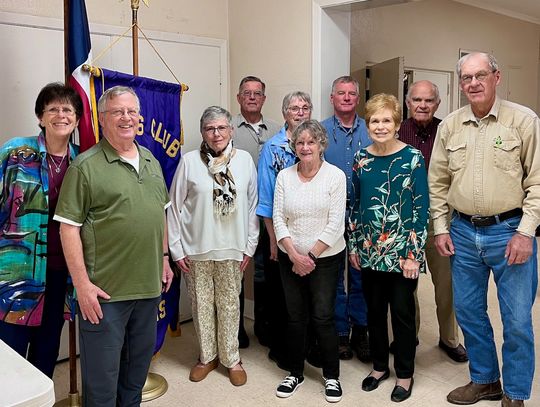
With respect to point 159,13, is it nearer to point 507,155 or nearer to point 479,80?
point 479,80

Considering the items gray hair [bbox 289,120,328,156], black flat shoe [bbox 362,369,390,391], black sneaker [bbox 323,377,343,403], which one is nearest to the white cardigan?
gray hair [bbox 289,120,328,156]

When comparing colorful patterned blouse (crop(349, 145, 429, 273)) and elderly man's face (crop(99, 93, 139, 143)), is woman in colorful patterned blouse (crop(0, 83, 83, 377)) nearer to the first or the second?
elderly man's face (crop(99, 93, 139, 143))

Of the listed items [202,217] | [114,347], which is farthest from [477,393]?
[114,347]

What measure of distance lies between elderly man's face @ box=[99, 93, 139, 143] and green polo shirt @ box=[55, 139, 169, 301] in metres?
0.05

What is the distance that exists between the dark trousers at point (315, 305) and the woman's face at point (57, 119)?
116cm

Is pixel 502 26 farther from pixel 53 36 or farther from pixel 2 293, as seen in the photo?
pixel 2 293

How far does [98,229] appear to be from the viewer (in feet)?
6.17

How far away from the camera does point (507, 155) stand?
2232 millimetres

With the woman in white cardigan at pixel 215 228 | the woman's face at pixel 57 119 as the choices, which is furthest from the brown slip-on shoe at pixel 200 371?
the woman's face at pixel 57 119

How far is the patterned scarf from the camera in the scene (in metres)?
2.62

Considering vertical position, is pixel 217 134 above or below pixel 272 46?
below

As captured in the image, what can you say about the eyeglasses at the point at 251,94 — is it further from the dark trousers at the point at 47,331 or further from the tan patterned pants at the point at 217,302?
the dark trousers at the point at 47,331

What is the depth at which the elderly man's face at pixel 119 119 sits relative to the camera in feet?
6.39

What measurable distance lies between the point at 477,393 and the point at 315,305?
0.90 metres
